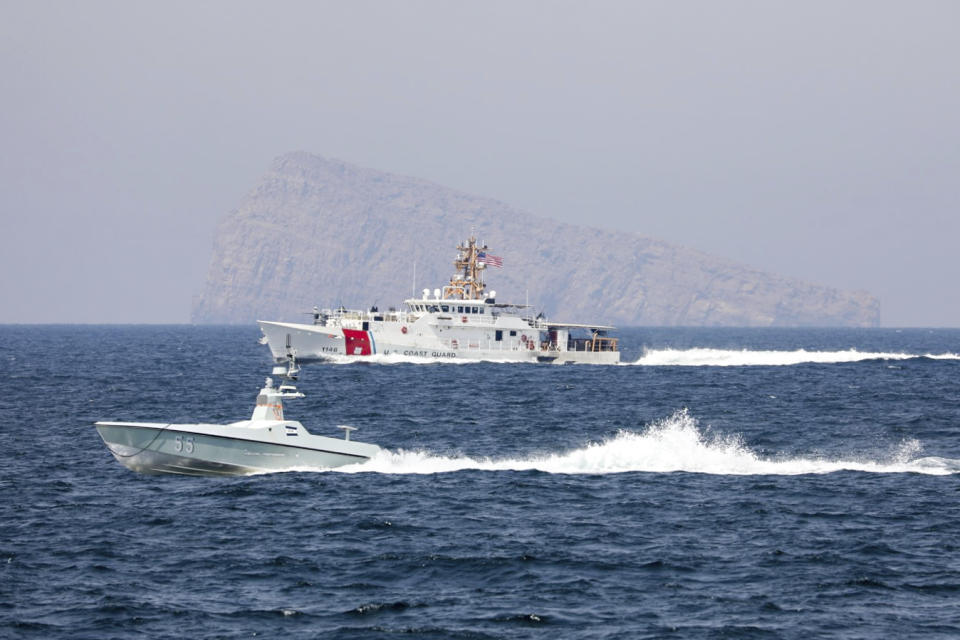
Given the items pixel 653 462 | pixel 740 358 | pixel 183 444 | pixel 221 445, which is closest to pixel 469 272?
pixel 740 358

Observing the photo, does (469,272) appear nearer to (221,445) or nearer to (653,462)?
(653,462)

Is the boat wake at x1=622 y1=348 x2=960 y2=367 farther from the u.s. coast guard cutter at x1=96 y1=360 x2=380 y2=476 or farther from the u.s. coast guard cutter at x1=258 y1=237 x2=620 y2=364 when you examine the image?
the u.s. coast guard cutter at x1=96 y1=360 x2=380 y2=476

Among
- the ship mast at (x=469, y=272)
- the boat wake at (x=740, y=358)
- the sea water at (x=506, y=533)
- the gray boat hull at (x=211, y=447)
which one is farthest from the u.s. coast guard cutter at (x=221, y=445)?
the boat wake at (x=740, y=358)

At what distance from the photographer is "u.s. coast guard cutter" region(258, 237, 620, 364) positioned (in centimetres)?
9550

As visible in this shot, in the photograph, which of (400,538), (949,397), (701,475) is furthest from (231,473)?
(949,397)

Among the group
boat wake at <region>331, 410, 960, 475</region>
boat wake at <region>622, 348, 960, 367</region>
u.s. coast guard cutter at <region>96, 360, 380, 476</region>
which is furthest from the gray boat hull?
boat wake at <region>622, 348, 960, 367</region>

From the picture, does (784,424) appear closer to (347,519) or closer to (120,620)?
(347,519)

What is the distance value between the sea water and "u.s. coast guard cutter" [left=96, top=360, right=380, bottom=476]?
553mm

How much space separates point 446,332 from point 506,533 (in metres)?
71.2

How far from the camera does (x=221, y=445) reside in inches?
1315

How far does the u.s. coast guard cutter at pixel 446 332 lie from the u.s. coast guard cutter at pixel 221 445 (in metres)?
58.9

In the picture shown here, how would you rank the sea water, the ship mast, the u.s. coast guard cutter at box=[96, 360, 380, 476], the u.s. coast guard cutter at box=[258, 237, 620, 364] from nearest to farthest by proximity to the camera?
the sea water → the u.s. coast guard cutter at box=[96, 360, 380, 476] → the u.s. coast guard cutter at box=[258, 237, 620, 364] → the ship mast

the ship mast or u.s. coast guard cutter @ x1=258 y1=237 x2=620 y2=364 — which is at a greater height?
the ship mast

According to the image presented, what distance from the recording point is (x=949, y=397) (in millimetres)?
69625
